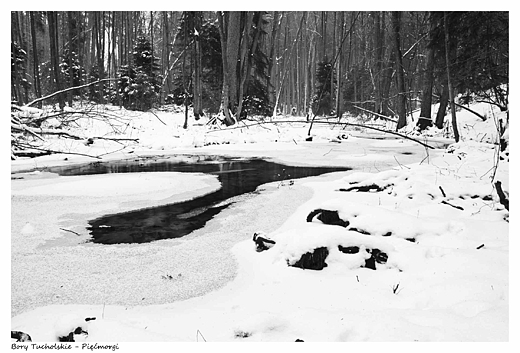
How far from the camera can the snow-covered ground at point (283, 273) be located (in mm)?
1772

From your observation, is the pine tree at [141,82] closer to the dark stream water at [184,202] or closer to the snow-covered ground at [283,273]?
the dark stream water at [184,202]

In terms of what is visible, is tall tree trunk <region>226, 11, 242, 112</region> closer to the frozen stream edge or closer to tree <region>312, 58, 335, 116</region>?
tree <region>312, 58, 335, 116</region>

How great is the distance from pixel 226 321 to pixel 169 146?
1000 cm

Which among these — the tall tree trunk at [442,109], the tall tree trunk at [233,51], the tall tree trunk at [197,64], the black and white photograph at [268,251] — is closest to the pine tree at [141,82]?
the tall tree trunk at [197,64]

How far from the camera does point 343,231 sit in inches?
106

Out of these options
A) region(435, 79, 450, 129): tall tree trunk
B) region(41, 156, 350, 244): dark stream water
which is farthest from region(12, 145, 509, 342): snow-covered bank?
region(435, 79, 450, 129): tall tree trunk

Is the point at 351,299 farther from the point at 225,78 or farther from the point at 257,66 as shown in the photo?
the point at 257,66

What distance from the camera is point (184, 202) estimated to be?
468 centimetres

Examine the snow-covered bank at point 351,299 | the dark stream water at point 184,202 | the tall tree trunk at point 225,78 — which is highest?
the tall tree trunk at point 225,78

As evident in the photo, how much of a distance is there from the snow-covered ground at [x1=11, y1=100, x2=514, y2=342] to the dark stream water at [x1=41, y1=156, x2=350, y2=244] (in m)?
0.24

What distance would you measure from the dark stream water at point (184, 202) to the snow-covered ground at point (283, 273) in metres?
0.24

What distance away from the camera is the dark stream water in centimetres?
349

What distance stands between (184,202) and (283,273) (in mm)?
2536
